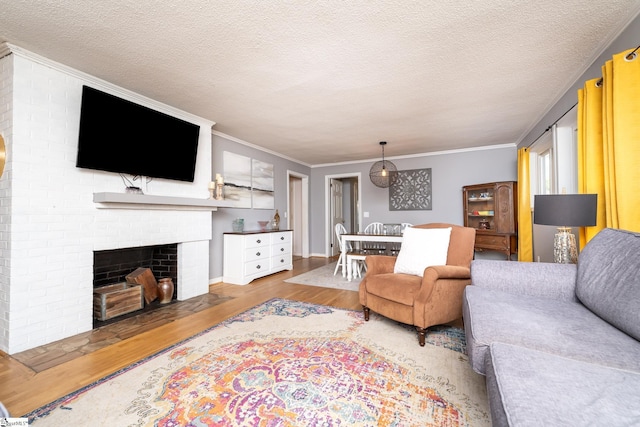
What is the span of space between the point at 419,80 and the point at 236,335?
9.46 ft

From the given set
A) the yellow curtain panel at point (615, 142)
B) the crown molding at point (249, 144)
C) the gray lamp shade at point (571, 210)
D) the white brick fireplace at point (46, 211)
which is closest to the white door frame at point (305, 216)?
the crown molding at point (249, 144)

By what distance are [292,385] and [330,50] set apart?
2.38 metres

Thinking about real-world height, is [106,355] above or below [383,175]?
below

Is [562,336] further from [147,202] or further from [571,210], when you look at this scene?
[147,202]

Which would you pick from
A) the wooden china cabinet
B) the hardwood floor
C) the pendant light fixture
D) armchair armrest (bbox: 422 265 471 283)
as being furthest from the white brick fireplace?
the wooden china cabinet

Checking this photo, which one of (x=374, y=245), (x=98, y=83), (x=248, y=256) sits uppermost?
(x=98, y=83)

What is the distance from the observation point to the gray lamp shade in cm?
190

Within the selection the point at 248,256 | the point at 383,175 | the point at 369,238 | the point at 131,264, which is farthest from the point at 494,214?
the point at 131,264

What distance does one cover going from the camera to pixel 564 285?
5.51 feet

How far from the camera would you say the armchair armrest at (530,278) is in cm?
168

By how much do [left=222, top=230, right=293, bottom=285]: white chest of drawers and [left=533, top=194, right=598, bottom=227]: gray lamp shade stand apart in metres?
3.54

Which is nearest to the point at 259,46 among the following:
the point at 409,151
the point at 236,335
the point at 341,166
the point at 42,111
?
the point at 42,111

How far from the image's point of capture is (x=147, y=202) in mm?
2816

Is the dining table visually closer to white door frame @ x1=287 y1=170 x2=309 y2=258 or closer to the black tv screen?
white door frame @ x1=287 y1=170 x2=309 y2=258
